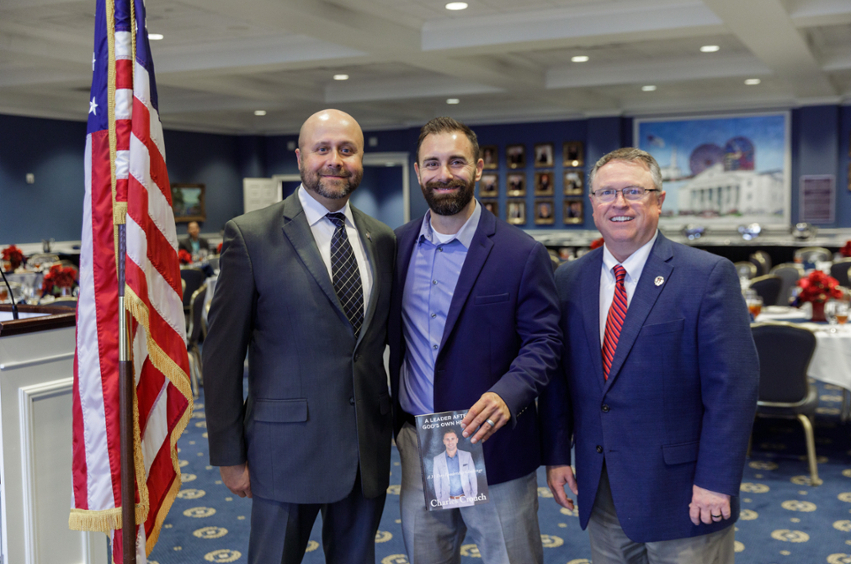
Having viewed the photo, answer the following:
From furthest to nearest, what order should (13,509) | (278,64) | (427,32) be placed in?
(278,64), (427,32), (13,509)

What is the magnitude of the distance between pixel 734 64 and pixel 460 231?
939 cm

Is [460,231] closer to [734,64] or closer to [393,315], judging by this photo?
[393,315]

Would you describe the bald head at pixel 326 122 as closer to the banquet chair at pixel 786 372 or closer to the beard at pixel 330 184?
the beard at pixel 330 184

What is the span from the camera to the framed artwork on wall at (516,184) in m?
14.7

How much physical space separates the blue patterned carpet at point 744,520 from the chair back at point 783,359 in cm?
52

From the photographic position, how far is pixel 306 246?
2.15m

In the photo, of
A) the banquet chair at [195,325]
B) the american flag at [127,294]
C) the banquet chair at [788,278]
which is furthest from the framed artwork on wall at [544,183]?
the american flag at [127,294]

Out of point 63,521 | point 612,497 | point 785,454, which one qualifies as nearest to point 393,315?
point 612,497

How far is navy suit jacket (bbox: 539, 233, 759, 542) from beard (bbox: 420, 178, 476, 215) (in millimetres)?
506

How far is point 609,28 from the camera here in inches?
280

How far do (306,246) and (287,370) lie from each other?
358 millimetres

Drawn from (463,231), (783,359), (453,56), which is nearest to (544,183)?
(453,56)

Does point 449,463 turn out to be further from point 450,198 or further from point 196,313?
point 196,313

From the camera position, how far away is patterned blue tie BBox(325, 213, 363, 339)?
Result: 85.0 inches
